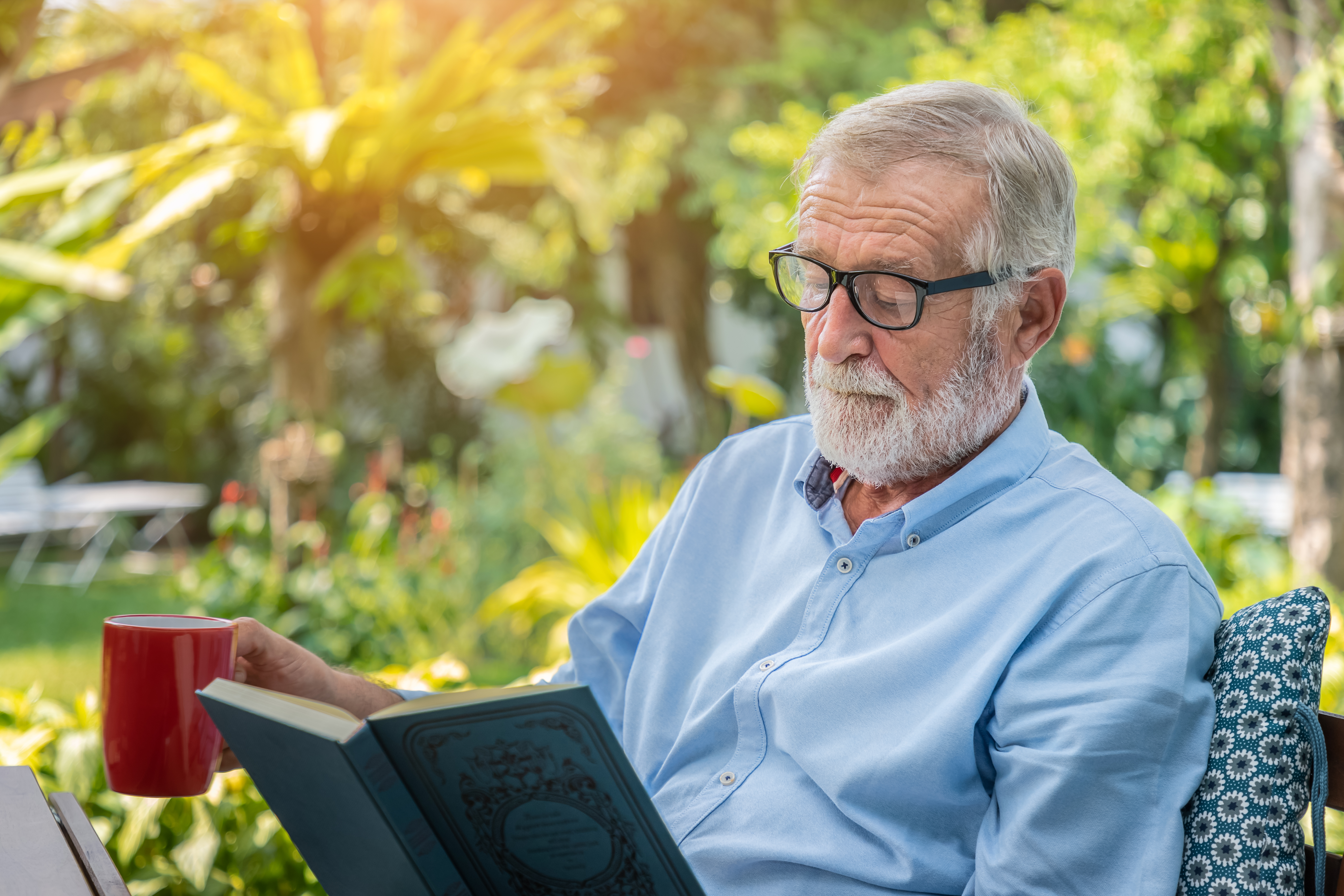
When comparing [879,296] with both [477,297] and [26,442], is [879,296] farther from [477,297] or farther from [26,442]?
[477,297]

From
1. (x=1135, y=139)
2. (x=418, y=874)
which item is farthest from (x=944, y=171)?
(x=1135, y=139)

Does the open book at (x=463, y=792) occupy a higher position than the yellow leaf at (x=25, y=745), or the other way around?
the open book at (x=463, y=792)

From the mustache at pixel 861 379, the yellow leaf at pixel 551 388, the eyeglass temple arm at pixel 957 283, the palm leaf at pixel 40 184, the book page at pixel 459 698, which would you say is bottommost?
the yellow leaf at pixel 551 388

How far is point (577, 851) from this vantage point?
1087mm

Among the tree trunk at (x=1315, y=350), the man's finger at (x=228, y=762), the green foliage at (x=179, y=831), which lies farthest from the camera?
the tree trunk at (x=1315, y=350)

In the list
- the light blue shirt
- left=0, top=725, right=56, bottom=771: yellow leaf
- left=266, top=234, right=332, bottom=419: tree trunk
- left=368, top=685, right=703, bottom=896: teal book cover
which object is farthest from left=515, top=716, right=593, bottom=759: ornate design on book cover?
left=266, top=234, right=332, bottom=419: tree trunk

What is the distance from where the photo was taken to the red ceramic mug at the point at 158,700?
1.20 m

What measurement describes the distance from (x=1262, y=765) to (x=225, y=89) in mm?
4253

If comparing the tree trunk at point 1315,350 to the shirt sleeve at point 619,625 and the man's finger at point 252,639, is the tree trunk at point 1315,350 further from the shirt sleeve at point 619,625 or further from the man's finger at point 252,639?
the man's finger at point 252,639

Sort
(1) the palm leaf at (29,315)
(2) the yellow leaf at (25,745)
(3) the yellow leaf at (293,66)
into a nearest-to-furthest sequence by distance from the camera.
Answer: (2) the yellow leaf at (25,745) → (1) the palm leaf at (29,315) → (3) the yellow leaf at (293,66)

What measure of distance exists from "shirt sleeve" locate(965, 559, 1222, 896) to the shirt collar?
9.0 inches

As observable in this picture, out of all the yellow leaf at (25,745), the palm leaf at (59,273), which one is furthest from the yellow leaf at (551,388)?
the yellow leaf at (25,745)

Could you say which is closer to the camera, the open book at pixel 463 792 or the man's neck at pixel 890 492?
the open book at pixel 463 792

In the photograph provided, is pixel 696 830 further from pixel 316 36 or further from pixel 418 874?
pixel 316 36
